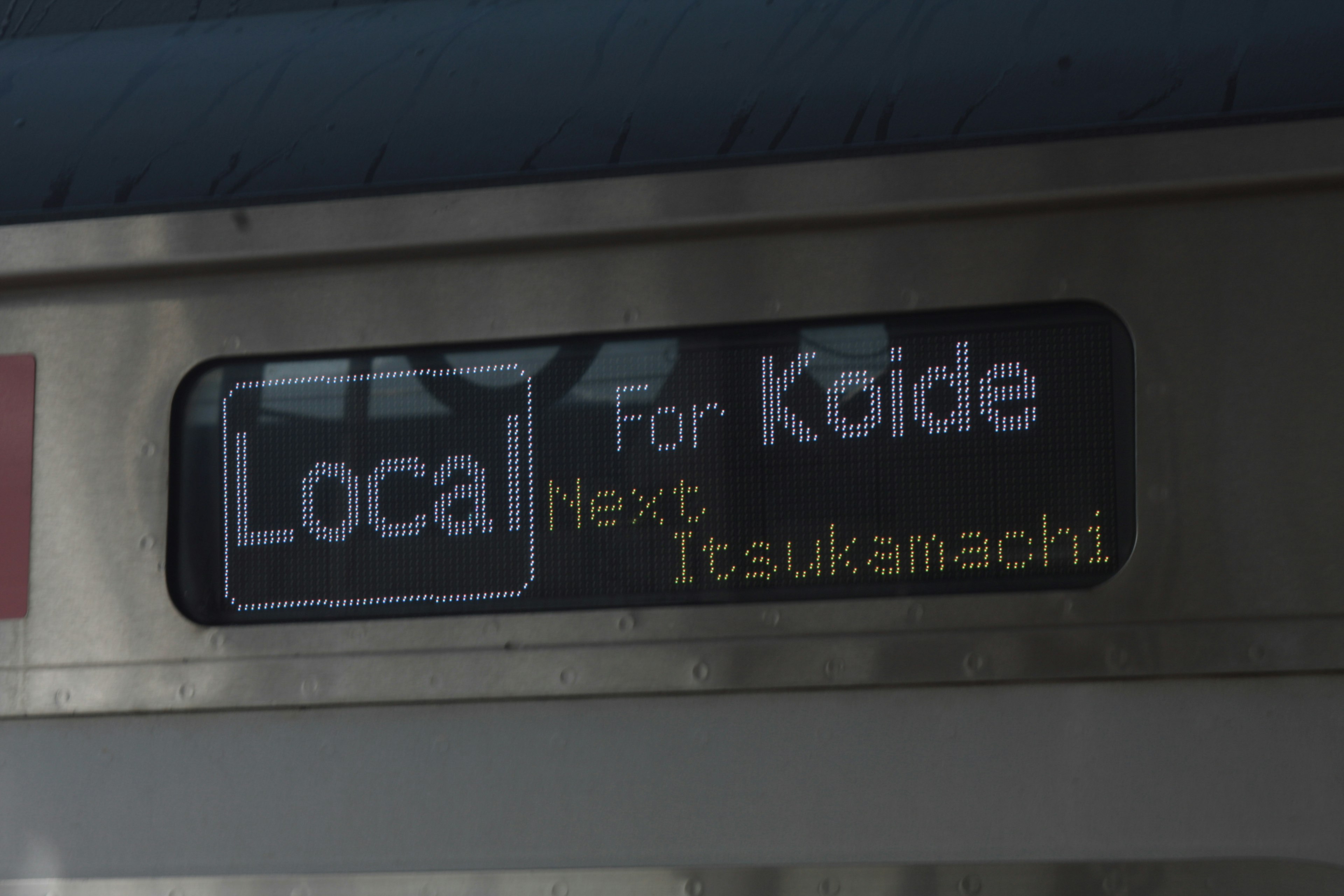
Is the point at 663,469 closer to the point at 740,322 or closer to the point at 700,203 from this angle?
the point at 740,322

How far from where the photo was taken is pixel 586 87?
1.54 meters

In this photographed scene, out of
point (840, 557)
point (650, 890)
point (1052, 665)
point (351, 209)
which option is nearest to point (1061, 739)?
point (1052, 665)

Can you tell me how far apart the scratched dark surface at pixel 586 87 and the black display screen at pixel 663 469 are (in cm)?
22

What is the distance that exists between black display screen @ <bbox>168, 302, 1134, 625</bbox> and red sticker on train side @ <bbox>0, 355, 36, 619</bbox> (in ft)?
0.64

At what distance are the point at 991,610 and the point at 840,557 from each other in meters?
Answer: 0.17

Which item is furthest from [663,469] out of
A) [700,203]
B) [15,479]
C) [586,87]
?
[15,479]

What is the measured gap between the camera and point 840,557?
1.41m

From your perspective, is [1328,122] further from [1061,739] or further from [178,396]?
[178,396]

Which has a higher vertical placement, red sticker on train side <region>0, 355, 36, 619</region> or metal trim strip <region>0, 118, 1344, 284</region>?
metal trim strip <region>0, 118, 1344, 284</region>

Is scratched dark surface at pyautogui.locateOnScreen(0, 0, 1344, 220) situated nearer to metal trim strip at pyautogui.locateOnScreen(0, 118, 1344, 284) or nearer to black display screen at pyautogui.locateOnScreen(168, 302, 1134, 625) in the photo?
metal trim strip at pyautogui.locateOnScreen(0, 118, 1344, 284)

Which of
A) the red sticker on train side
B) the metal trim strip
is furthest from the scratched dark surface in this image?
the red sticker on train side

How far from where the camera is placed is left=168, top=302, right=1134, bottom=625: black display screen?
1.38 m

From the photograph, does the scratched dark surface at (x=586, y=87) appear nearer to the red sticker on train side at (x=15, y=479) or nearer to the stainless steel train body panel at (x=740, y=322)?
the stainless steel train body panel at (x=740, y=322)

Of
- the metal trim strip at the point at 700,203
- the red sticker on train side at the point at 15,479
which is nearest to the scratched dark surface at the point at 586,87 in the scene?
the metal trim strip at the point at 700,203
